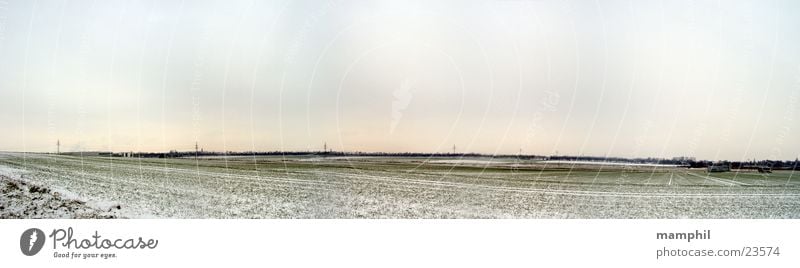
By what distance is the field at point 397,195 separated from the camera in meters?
16.8
